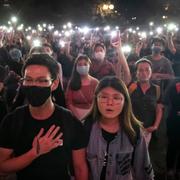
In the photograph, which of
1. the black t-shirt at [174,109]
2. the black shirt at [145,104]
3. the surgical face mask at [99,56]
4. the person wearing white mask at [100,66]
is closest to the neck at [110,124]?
the black shirt at [145,104]

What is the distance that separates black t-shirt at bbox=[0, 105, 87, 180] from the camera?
10.1ft

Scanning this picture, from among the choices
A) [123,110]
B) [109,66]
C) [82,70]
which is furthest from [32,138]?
[109,66]

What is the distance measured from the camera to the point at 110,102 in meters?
3.75

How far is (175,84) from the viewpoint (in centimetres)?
608

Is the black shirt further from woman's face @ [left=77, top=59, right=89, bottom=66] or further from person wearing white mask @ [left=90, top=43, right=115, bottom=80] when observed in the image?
person wearing white mask @ [left=90, top=43, right=115, bottom=80]

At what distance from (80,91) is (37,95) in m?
3.69

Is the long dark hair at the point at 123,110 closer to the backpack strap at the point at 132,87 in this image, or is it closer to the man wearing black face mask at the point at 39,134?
the man wearing black face mask at the point at 39,134

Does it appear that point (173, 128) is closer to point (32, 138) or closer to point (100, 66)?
point (100, 66)

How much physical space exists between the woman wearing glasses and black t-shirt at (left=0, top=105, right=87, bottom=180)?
0.46 m

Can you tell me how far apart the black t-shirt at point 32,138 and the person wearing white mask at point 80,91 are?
3400mm

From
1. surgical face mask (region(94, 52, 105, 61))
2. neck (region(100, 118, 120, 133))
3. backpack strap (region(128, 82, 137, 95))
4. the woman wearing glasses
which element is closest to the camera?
the woman wearing glasses

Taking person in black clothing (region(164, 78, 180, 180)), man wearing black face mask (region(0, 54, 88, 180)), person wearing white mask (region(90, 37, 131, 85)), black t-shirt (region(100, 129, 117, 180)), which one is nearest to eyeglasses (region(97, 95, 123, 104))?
black t-shirt (region(100, 129, 117, 180))

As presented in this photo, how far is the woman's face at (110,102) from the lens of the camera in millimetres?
3740

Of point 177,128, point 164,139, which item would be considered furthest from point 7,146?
point 164,139
